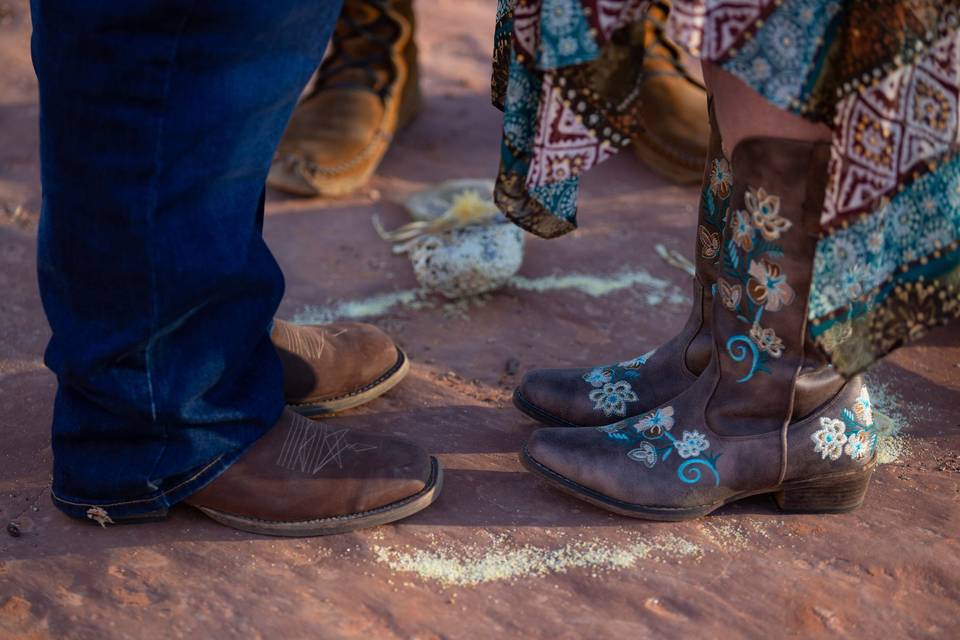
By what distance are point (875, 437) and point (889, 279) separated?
15.9 inches

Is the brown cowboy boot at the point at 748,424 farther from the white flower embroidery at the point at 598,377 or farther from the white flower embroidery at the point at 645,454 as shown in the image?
the white flower embroidery at the point at 598,377

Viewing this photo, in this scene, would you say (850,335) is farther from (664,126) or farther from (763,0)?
(664,126)

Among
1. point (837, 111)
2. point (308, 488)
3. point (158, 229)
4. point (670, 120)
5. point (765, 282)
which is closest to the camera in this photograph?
point (837, 111)

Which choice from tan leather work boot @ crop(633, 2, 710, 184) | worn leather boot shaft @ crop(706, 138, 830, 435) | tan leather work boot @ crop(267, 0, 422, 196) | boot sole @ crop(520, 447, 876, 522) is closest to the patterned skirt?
worn leather boot shaft @ crop(706, 138, 830, 435)

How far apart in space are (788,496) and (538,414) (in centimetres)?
49

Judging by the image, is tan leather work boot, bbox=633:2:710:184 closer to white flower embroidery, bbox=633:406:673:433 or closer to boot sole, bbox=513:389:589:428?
boot sole, bbox=513:389:589:428

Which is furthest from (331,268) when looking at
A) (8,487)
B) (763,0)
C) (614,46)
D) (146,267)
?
(763,0)

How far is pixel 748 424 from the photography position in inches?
61.6

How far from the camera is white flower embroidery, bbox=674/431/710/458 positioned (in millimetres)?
1593

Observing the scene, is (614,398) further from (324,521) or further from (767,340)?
(324,521)

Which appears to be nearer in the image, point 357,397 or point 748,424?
point 748,424

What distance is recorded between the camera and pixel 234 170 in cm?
136

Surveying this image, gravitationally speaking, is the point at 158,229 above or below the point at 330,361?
above

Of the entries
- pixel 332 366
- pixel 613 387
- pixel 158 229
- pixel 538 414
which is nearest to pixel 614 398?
pixel 613 387
